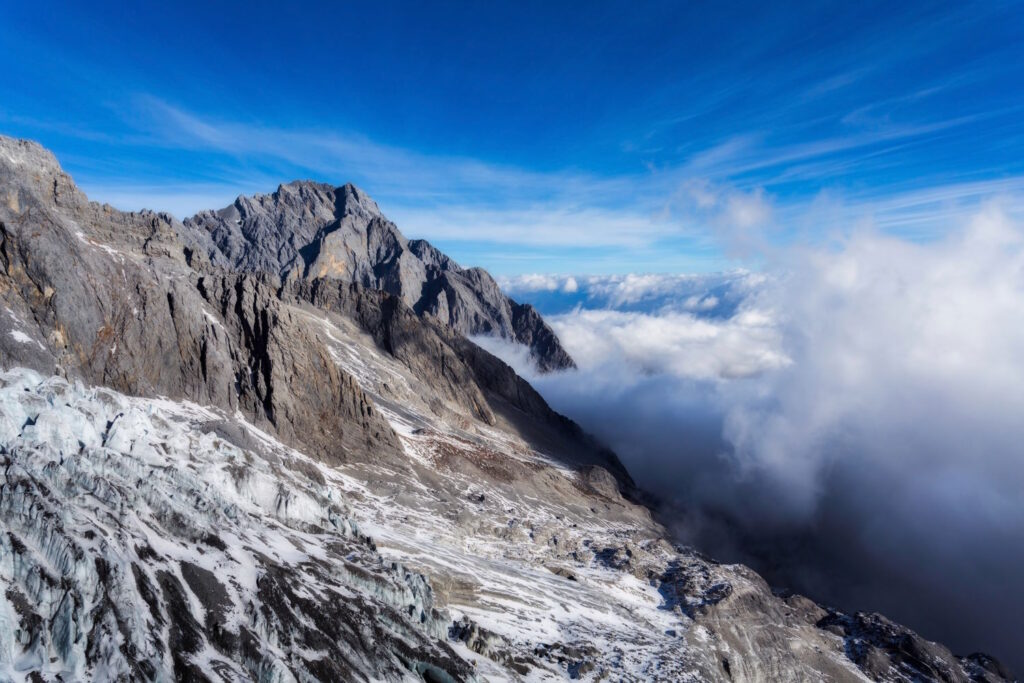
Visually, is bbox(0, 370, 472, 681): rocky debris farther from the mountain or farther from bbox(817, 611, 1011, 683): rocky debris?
bbox(817, 611, 1011, 683): rocky debris

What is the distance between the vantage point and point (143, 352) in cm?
11506

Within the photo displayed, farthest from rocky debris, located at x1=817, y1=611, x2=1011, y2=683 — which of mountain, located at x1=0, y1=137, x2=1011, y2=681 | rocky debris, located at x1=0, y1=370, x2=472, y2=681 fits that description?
rocky debris, located at x1=0, y1=370, x2=472, y2=681

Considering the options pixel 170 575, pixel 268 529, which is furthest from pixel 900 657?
pixel 170 575

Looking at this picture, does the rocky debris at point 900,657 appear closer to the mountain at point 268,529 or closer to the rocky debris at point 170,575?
the mountain at point 268,529

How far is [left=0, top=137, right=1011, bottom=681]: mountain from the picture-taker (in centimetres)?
4384

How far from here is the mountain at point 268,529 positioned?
43.8 meters

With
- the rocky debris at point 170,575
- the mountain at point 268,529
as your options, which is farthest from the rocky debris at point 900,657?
the rocky debris at point 170,575

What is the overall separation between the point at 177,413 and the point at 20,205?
53.3 metres

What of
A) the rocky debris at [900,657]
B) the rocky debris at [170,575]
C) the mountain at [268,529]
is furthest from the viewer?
the rocky debris at [900,657]

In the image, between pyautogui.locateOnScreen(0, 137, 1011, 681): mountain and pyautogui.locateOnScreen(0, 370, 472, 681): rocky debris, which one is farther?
pyautogui.locateOnScreen(0, 137, 1011, 681): mountain

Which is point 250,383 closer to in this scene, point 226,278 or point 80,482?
point 226,278

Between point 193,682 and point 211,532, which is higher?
point 211,532

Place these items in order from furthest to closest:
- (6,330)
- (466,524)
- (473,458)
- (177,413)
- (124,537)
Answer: (473,458), (466,524), (177,413), (6,330), (124,537)

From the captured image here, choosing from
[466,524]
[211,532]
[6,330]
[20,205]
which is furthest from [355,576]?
[20,205]
